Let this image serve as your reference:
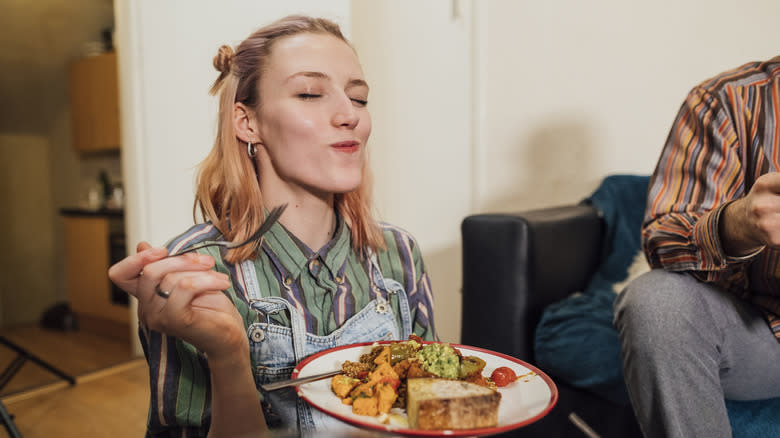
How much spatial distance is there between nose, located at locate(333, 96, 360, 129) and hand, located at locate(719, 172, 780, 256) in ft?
1.78

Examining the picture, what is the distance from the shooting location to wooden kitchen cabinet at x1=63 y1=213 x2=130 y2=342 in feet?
9.41

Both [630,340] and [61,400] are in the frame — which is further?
[61,400]

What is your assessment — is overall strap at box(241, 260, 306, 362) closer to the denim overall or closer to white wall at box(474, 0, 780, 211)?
the denim overall

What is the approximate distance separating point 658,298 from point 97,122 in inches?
132

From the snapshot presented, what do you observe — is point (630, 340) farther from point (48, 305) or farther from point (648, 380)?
point (48, 305)

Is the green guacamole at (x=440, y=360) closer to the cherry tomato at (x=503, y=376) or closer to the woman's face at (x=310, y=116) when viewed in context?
the cherry tomato at (x=503, y=376)

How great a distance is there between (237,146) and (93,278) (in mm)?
2705

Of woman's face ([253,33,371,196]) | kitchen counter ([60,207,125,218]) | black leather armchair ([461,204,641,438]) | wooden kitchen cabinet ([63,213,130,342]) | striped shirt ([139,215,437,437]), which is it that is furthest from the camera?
wooden kitchen cabinet ([63,213,130,342])

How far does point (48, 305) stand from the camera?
3.44m

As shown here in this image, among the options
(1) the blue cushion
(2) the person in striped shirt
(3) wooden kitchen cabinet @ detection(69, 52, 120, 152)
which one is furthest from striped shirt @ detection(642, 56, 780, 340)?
(3) wooden kitchen cabinet @ detection(69, 52, 120, 152)

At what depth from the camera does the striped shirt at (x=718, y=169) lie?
0.92 m

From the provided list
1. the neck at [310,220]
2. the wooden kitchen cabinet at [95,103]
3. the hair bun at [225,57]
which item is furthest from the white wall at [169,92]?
the wooden kitchen cabinet at [95,103]

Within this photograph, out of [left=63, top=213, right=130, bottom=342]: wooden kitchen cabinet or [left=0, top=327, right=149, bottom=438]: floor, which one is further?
[left=63, top=213, right=130, bottom=342]: wooden kitchen cabinet

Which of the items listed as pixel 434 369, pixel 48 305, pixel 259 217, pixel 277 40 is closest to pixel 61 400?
pixel 259 217
